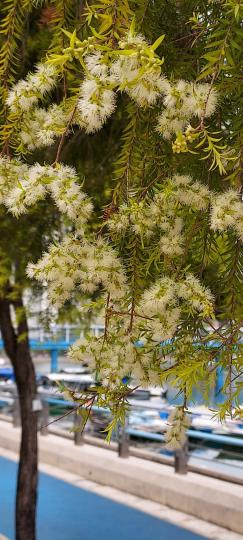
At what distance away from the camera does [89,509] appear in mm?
7910

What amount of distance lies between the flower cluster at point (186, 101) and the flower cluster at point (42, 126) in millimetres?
241

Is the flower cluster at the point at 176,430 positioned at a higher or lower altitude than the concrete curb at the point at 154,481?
higher

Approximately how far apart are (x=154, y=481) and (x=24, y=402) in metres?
1.82

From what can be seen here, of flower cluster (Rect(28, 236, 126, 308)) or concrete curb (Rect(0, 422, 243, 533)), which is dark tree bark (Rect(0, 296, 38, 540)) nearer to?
concrete curb (Rect(0, 422, 243, 533))

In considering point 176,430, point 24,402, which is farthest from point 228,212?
point 24,402

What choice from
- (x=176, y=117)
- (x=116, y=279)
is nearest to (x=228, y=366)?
(x=116, y=279)

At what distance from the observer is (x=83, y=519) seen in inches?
294

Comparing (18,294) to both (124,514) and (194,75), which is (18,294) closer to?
(124,514)

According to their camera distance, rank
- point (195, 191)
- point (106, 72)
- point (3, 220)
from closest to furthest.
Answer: point (106, 72) → point (195, 191) → point (3, 220)

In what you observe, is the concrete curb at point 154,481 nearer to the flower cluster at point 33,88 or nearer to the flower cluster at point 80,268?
the flower cluster at point 80,268

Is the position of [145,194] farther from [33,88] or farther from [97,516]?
[97,516]

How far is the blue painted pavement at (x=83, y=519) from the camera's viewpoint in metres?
6.89

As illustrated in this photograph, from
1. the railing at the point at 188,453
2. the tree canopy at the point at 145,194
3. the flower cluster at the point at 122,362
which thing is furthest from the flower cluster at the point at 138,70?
the railing at the point at 188,453

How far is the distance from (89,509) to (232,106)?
655 centimetres
